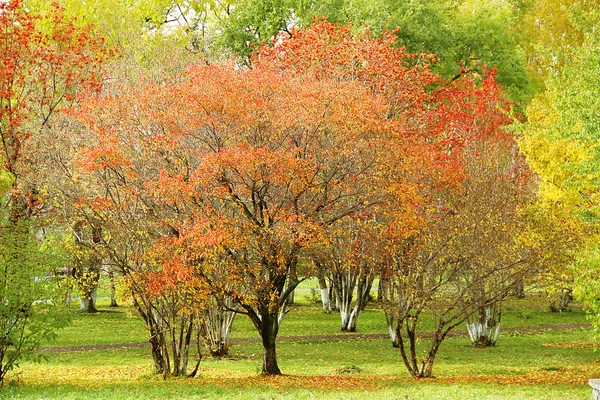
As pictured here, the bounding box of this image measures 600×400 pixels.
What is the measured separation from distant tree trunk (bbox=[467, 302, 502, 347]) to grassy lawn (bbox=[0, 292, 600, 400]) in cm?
44

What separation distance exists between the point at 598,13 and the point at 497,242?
606 centimetres

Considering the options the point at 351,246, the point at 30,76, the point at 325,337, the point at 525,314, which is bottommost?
the point at 325,337

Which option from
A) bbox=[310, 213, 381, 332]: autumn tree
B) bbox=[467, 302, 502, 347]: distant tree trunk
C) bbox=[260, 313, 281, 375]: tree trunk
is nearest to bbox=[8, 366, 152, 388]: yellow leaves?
bbox=[260, 313, 281, 375]: tree trunk

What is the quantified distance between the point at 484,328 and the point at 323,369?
7.62 metres

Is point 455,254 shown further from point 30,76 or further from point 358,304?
point 30,76

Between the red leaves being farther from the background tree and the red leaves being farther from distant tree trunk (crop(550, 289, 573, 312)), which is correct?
distant tree trunk (crop(550, 289, 573, 312))

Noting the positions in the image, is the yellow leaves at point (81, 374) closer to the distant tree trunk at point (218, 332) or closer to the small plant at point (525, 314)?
the distant tree trunk at point (218, 332)

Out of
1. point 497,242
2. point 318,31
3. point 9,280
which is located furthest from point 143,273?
point 318,31

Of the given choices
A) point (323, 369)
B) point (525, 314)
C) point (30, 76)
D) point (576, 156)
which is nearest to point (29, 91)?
point (30, 76)

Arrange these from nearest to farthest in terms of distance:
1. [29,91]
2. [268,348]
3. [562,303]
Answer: [268,348] < [29,91] < [562,303]

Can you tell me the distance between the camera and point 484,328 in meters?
26.5

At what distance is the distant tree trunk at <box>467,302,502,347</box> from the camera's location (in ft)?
87.2

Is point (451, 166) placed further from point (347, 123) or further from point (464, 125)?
point (464, 125)

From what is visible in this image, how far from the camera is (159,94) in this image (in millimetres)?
18266
